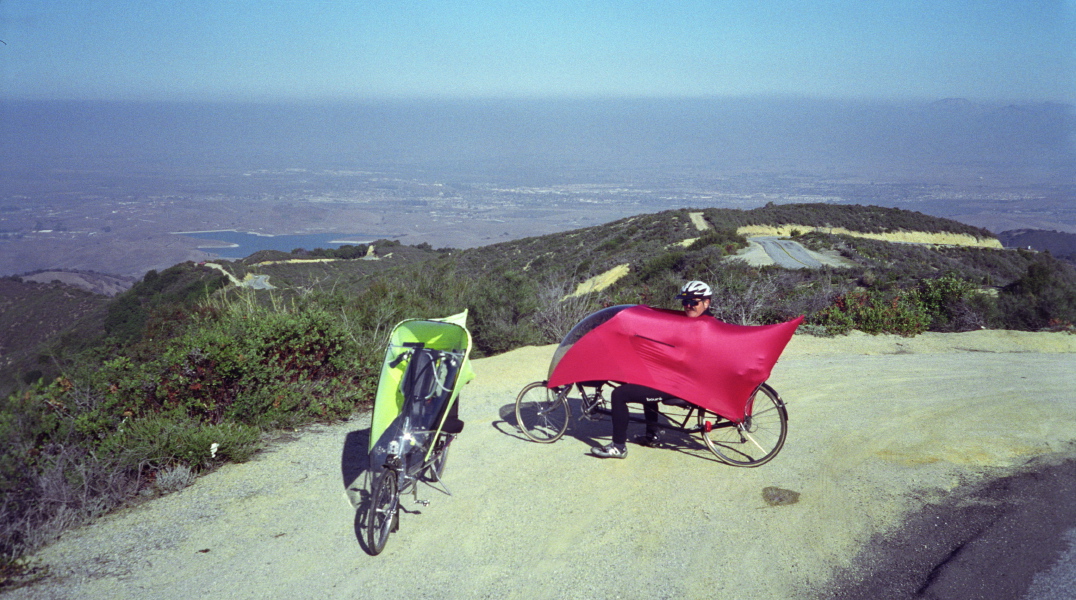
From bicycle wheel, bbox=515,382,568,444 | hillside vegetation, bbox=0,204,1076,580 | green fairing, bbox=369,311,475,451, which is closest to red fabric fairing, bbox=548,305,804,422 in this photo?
bicycle wheel, bbox=515,382,568,444

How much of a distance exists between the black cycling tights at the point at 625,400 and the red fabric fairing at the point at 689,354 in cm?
13

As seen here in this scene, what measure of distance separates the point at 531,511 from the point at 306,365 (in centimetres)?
359

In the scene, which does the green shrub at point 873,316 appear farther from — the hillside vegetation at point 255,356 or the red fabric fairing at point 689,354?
the red fabric fairing at point 689,354

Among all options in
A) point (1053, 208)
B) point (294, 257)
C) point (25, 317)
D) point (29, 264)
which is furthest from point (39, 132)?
point (1053, 208)

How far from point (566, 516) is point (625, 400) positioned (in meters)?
1.23

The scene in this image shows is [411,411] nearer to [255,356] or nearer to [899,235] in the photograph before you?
[255,356]

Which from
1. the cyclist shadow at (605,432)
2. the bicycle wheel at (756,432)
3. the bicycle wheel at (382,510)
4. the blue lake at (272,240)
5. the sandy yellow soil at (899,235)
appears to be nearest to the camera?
the bicycle wheel at (382,510)

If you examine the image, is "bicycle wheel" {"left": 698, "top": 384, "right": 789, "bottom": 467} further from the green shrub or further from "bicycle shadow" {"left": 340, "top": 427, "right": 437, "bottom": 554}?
the green shrub

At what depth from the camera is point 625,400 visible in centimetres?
568

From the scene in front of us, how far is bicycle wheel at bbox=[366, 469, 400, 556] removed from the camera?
425 cm

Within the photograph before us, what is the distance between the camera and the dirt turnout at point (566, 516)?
407 cm

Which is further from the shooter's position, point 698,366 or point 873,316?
point 873,316

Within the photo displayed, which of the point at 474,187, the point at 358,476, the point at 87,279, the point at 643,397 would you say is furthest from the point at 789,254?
the point at 474,187

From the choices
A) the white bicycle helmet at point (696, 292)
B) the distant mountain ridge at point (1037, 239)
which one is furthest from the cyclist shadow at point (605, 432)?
the distant mountain ridge at point (1037, 239)
